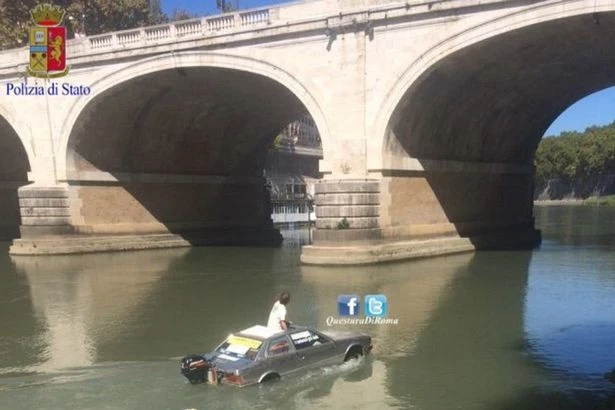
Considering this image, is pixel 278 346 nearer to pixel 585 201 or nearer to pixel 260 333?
pixel 260 333

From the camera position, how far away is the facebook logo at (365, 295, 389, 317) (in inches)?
644

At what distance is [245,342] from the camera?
11.2 m

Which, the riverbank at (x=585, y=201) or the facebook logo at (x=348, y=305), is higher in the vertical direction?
the riverbank at (x=585, y=201)

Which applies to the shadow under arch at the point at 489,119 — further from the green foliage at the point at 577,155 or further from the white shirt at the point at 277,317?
the green foliage at the point at 577,155

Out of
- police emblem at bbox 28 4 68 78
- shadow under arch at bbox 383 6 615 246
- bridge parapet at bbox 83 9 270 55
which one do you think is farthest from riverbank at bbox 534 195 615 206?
police emblem at bbox 28 4 68 78

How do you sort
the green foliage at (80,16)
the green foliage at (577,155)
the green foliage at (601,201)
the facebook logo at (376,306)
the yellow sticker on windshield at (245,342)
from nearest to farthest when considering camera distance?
1. the yellow sticker on windshield at (245,342)
2. the facebook logo at (376,306)
3. the green foliage at (80,16)
4. the green foliage at (601,201)
5. the green foliage at (577,155)

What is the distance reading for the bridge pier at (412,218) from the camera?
24984mm

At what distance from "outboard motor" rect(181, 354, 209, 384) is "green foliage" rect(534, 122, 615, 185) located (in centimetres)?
9975

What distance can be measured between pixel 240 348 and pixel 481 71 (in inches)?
742

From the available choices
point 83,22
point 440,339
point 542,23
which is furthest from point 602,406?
point 83,22

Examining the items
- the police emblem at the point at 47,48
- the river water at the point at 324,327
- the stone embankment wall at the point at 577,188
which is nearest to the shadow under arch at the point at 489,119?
the river water at the point at 324,327

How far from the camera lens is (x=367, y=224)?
82.3 feet

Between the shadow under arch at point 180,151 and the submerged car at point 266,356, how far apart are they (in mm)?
17525

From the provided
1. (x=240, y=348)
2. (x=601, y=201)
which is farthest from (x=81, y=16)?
(x=601, y=201)
